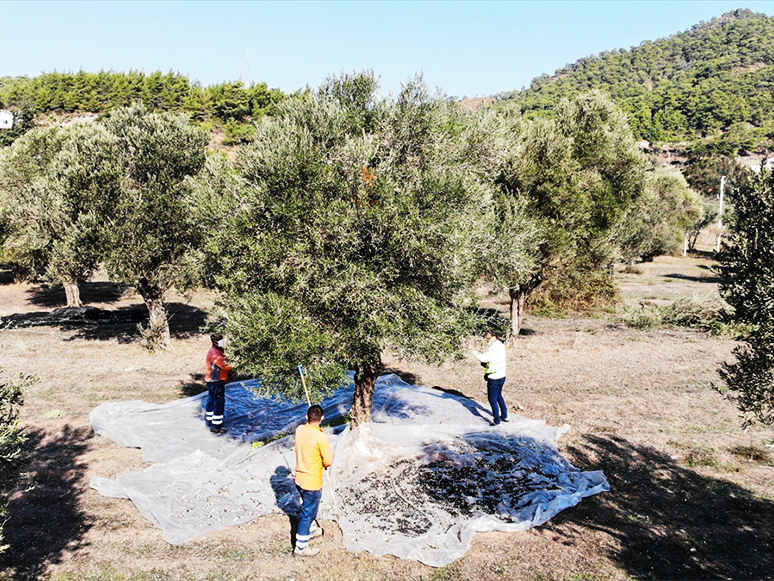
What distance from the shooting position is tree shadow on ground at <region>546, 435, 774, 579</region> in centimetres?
730

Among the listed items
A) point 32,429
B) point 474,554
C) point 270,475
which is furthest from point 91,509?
point 474,554

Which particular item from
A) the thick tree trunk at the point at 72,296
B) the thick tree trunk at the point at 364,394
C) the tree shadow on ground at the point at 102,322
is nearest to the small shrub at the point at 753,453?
the thick tree trunk at the point at 364,394

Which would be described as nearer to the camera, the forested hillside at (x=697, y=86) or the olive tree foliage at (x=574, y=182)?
the olive tree foliage at (x=574, y=182)

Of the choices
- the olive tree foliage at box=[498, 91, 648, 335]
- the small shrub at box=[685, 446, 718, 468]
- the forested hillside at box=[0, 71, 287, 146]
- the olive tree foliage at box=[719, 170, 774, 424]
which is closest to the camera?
the olive tree foliage at box=[719, 170, 774, 424]

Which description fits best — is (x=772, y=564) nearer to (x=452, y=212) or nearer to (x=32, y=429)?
(x=452, y=212)

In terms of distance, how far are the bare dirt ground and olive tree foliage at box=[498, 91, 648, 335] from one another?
13.0 ft

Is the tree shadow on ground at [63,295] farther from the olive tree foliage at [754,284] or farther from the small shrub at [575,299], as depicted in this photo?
the olive tree foliage at [754,284]

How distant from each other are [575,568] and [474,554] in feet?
4.54

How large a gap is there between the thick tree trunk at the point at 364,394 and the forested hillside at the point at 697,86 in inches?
3550

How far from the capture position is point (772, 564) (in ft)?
23.9

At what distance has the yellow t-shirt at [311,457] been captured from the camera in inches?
304

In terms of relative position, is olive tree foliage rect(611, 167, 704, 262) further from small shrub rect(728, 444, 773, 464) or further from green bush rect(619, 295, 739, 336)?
small shrub rect(728, 444, 773, 464)

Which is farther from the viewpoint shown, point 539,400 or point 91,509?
point 539,400

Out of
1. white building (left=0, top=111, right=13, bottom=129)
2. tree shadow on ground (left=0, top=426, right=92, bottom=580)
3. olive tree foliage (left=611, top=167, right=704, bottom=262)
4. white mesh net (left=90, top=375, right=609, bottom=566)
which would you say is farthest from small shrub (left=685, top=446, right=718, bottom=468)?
white building (left=0, top=111, right=13, bottom=129)
